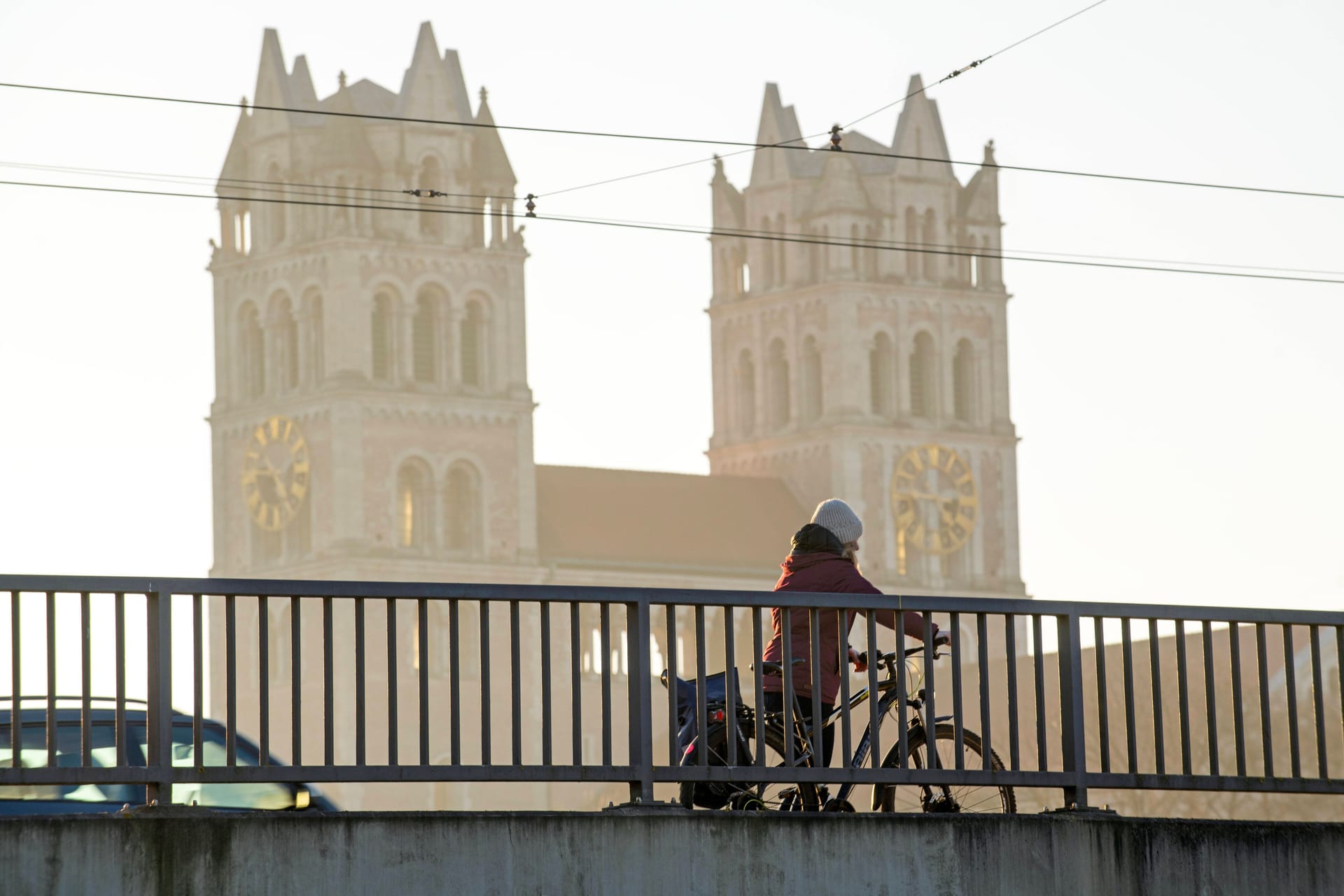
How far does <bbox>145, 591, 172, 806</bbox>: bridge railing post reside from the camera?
10531mm

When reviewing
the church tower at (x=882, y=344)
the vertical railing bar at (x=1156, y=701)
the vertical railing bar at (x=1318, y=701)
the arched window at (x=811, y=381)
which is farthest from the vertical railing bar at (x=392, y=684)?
the arched window at (x=811, y=381)

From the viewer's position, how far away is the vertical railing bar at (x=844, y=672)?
11.8 metres

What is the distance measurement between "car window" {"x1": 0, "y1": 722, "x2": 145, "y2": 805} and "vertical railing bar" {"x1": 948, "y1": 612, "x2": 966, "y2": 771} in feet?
12.2

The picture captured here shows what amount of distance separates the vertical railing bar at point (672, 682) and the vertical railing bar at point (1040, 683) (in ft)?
3.79

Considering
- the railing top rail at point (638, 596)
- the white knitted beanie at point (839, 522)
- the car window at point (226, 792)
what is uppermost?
the white knitted beanie at point (839, 522)

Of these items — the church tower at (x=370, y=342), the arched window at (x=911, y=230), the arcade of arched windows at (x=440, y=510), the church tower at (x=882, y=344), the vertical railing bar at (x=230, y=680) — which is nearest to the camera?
the vertical railing bar at (x=230, y=680)

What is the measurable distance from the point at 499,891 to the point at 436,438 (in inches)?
3781

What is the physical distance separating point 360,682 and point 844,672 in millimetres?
2102

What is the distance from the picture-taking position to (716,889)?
10.8 metres

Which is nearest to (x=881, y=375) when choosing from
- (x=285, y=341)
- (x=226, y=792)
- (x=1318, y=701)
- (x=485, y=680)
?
(x=285, y=341)

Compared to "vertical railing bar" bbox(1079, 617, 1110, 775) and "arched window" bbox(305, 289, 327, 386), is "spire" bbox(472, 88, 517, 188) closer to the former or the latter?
"arched window" bbox(305, 289, 327, 386)

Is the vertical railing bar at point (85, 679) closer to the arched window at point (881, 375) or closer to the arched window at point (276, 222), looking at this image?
the arched window at point (276, 222)

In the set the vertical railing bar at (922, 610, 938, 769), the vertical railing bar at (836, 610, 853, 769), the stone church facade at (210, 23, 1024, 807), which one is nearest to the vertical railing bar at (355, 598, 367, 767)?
the vertical railing bar at (836, 610, 853, 769)

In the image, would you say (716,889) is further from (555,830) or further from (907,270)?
(907,270)
